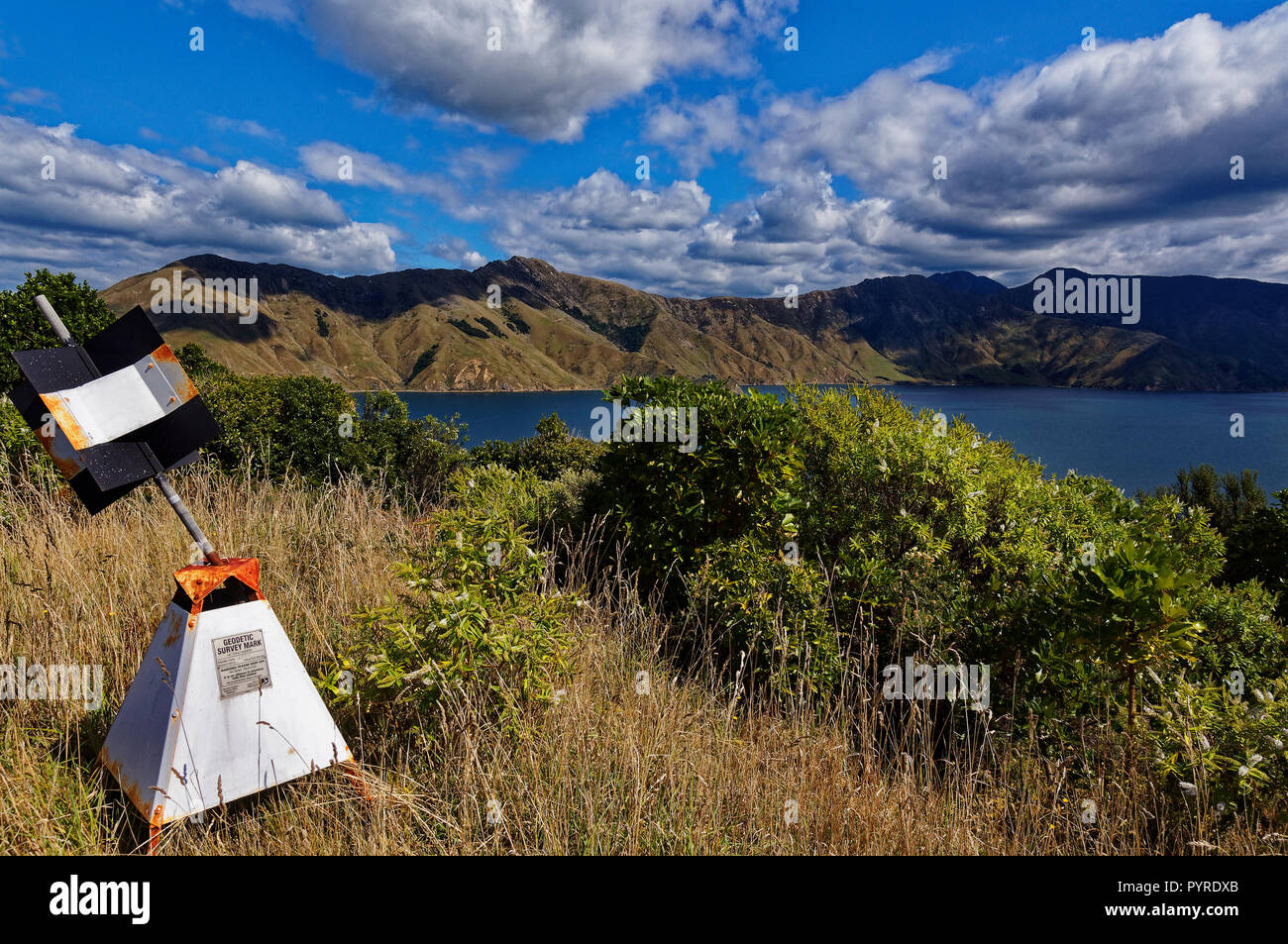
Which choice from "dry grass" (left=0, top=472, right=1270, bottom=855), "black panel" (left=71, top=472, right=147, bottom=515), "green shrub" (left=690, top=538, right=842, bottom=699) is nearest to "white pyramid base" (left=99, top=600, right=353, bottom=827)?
"dry grass" (left=0, top=472, right=1270, bottom=855)

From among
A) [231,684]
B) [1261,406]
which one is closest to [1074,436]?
[1261,406]

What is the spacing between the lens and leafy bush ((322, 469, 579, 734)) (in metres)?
2.86

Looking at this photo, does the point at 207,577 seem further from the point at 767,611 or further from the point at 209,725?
the point at 767,611

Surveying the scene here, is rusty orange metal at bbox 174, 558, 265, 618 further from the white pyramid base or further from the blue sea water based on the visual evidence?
the blue sea water

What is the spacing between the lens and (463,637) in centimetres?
281

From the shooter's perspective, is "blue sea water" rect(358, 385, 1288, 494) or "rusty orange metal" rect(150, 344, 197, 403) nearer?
"rusty orange metal" rect(150, 344, 197, 403)

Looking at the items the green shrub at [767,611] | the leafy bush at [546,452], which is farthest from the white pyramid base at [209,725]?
the leafy bush at [546,452]

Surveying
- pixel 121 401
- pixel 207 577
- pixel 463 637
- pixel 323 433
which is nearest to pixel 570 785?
pixel 463 637

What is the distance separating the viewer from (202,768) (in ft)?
7.79

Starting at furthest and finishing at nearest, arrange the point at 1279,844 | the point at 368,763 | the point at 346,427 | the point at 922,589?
the point at 346,427 < the point at 922,589 < the point at 368,763 < the point at 1279,844

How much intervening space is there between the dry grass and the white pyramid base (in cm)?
17

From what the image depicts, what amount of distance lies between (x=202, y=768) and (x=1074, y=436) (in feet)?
434
